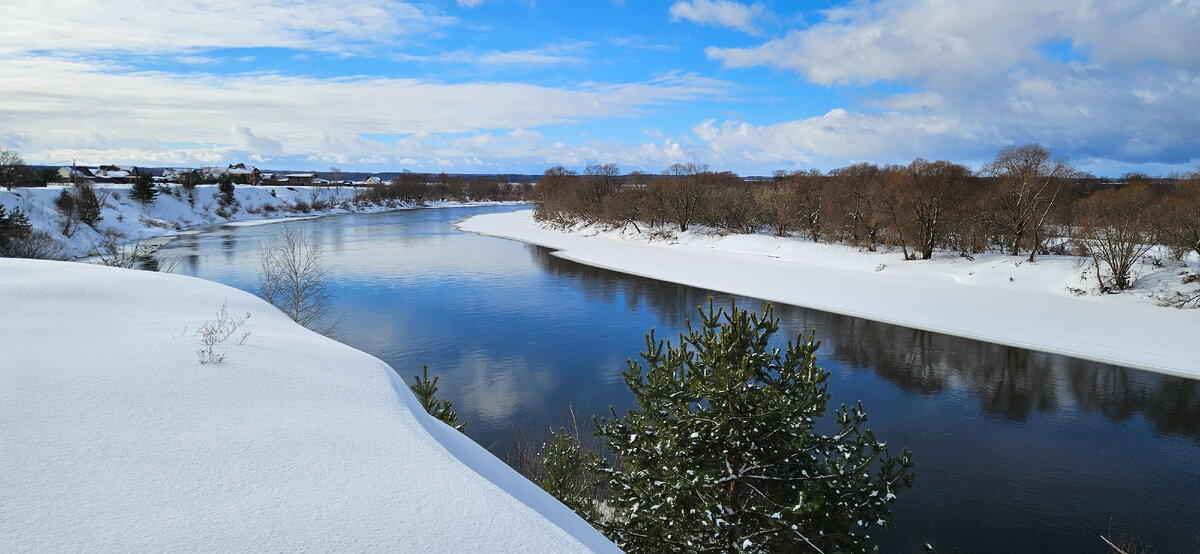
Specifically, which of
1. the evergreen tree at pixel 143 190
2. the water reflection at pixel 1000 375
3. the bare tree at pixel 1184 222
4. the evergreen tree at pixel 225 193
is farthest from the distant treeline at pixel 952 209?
the evergreen tree at pixel 225 193

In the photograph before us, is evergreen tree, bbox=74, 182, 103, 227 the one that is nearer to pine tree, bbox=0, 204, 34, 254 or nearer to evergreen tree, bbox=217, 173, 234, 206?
pine tree, bbox=0, 204, 34, 254

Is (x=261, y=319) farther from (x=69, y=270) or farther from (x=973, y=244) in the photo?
(x=973, y=244)

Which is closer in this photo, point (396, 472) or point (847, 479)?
point (396, 472)

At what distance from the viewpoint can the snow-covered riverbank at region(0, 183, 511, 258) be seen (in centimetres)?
4044

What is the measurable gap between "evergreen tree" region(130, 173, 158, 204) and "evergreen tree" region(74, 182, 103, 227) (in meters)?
13.9

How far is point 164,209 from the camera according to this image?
2518 inches

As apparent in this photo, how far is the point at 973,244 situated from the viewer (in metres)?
35.7

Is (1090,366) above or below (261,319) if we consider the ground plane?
below

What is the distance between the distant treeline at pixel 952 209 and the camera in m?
25.6

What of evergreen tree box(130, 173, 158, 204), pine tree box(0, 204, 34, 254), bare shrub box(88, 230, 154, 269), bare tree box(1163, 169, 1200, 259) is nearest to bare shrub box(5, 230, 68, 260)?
pine tree box(0, 204, 34, 254)

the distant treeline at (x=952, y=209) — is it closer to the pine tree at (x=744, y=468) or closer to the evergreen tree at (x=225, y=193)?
the pine tree at (x=744, y=468)

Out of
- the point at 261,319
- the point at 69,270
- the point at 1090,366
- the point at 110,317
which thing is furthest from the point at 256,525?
the point at 1090,366

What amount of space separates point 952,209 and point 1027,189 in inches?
141

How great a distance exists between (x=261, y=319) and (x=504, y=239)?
48044 millimetres
